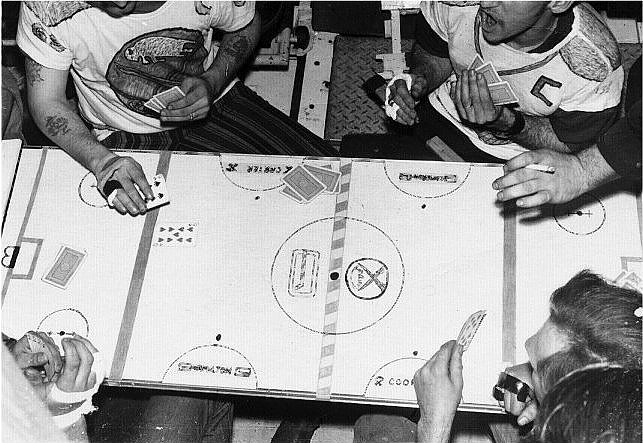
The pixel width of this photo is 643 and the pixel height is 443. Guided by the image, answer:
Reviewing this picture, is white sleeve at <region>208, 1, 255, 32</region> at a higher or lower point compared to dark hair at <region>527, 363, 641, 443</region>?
higher

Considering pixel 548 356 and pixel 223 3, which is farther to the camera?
pixel 223 3

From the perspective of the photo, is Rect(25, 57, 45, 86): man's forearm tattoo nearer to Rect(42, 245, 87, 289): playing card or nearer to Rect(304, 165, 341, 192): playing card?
Rect(42, 245, 87, 289): playing card

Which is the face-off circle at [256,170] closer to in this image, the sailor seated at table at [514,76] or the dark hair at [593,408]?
the sailor seated at table at [514,76]

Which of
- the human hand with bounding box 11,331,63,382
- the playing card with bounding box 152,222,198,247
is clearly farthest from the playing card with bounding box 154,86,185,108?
the human hand with bounding box 11,331,63,382

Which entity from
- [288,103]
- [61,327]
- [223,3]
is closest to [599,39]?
[223,3]

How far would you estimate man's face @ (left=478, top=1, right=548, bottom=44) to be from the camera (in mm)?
1846

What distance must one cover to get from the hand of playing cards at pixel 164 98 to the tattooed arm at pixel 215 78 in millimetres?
14

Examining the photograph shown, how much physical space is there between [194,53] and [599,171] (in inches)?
45.5

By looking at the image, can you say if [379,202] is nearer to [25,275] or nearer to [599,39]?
[599,39]

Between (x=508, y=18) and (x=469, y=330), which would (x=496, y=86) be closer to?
(x=508, y=18)

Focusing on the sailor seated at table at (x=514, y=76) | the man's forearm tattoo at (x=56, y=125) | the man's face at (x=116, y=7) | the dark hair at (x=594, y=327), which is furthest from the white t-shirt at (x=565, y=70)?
the man's forearm tattoo at (x=56, y=125)

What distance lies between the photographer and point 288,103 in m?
2.85

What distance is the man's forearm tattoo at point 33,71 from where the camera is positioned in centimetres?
203

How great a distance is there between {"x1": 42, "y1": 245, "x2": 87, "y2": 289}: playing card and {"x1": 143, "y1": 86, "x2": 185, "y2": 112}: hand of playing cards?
18.7 inches
